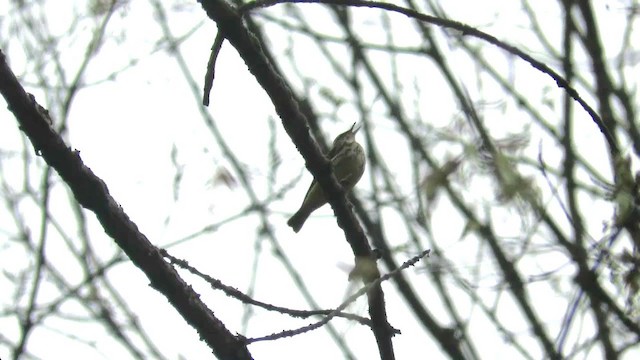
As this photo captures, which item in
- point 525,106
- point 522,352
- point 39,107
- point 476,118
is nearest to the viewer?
point 39,107

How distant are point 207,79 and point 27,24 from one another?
6027 mm

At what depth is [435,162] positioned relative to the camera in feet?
21.4

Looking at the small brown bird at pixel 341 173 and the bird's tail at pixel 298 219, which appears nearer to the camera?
the small brown bird at pixel 341 173

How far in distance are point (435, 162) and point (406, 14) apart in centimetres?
417

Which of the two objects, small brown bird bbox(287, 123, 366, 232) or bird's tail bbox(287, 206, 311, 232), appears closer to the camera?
small brown bird bbox(287, 123, 366, 232)

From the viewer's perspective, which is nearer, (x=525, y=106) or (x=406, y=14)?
(x=406, y=14)

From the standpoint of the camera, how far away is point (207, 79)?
2.61 metres

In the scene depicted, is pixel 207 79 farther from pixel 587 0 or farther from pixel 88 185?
pixel 587 0

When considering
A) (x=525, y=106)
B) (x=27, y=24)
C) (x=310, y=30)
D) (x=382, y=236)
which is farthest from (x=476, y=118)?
(x=27, y=24)

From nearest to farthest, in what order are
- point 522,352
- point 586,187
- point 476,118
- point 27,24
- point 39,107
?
1. point 39,107
2. point 522,352
3. point 586,187
4. point 476,118
5. point 27,24

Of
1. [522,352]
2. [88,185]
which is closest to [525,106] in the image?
[522,352]

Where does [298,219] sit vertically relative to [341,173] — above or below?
below

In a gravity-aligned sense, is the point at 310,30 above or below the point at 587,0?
above

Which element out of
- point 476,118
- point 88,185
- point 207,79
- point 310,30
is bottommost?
point 88,185
